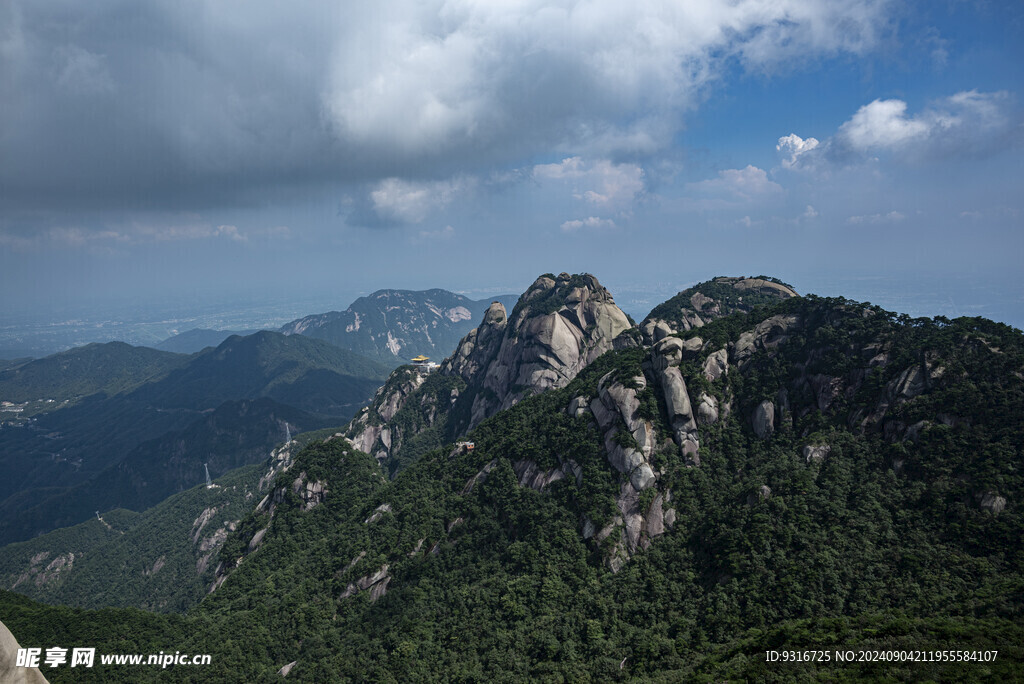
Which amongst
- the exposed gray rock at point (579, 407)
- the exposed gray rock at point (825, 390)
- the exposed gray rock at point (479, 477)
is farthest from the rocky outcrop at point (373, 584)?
the exposed gray rock at point (825, 390)

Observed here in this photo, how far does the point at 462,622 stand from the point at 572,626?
17.6 meters

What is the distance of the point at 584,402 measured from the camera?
92.1 m

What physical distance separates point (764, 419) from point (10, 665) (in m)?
86.2

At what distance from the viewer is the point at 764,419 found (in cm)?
7769

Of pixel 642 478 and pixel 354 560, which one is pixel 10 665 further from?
pixel 354 560

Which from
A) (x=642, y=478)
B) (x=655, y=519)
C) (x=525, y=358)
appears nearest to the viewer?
(x=655, y=519)

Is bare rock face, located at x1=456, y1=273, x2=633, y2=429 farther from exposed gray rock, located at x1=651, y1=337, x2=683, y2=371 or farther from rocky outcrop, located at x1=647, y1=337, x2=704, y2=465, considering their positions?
rocky outcrop, located at x1=647, y1=337, x2=704, y2=465

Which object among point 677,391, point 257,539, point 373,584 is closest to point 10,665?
point 373,584

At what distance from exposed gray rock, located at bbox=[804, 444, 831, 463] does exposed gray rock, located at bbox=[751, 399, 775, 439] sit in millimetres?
7528

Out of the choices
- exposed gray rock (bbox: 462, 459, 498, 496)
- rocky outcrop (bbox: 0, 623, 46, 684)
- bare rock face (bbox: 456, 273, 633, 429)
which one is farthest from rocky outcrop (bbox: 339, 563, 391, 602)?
rocky outcrop (bbox: 0, 623, 46, 684)

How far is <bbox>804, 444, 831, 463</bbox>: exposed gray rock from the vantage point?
2689 inches

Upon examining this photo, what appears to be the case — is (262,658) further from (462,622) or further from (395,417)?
(395,417)

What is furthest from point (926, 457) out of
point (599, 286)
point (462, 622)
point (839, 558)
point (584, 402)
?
point (599, 286)

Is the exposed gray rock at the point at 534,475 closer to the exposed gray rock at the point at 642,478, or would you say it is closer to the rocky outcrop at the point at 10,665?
the exposed gray rock at the point at 642,478
